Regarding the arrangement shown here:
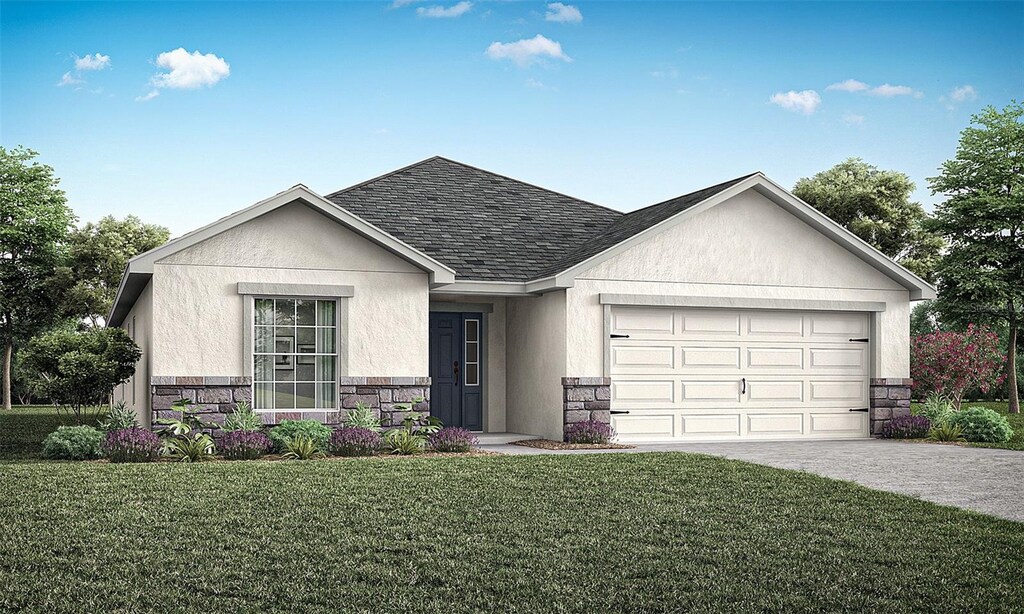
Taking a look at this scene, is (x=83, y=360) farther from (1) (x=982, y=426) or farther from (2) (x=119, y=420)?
(1) (x=982, y=426)

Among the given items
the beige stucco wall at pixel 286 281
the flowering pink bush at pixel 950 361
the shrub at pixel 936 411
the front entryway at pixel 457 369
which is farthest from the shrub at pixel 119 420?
the flowering pink bush at pixel 950 361

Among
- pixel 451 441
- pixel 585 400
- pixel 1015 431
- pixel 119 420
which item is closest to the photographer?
pixel 119 420

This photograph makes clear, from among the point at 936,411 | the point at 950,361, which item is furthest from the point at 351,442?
the point at 950,361

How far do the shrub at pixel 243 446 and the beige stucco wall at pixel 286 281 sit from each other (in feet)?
3.97

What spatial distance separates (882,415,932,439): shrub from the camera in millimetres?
18172

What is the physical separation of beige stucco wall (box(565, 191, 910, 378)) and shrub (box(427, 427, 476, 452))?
2306mm

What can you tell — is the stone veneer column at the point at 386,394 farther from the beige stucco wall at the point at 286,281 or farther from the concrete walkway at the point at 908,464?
the concrete walkway at the point at 908,464

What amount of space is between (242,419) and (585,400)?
546 centimetres

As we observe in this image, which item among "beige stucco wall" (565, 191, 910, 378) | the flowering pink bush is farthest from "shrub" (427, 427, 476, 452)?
the flowering pink bush

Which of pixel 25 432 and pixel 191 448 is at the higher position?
pixel 191 448

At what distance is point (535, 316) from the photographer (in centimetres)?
1783

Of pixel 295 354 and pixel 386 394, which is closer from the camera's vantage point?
pixel 295 354

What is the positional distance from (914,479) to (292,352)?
8.88 metres

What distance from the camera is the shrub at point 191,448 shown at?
541 inches
